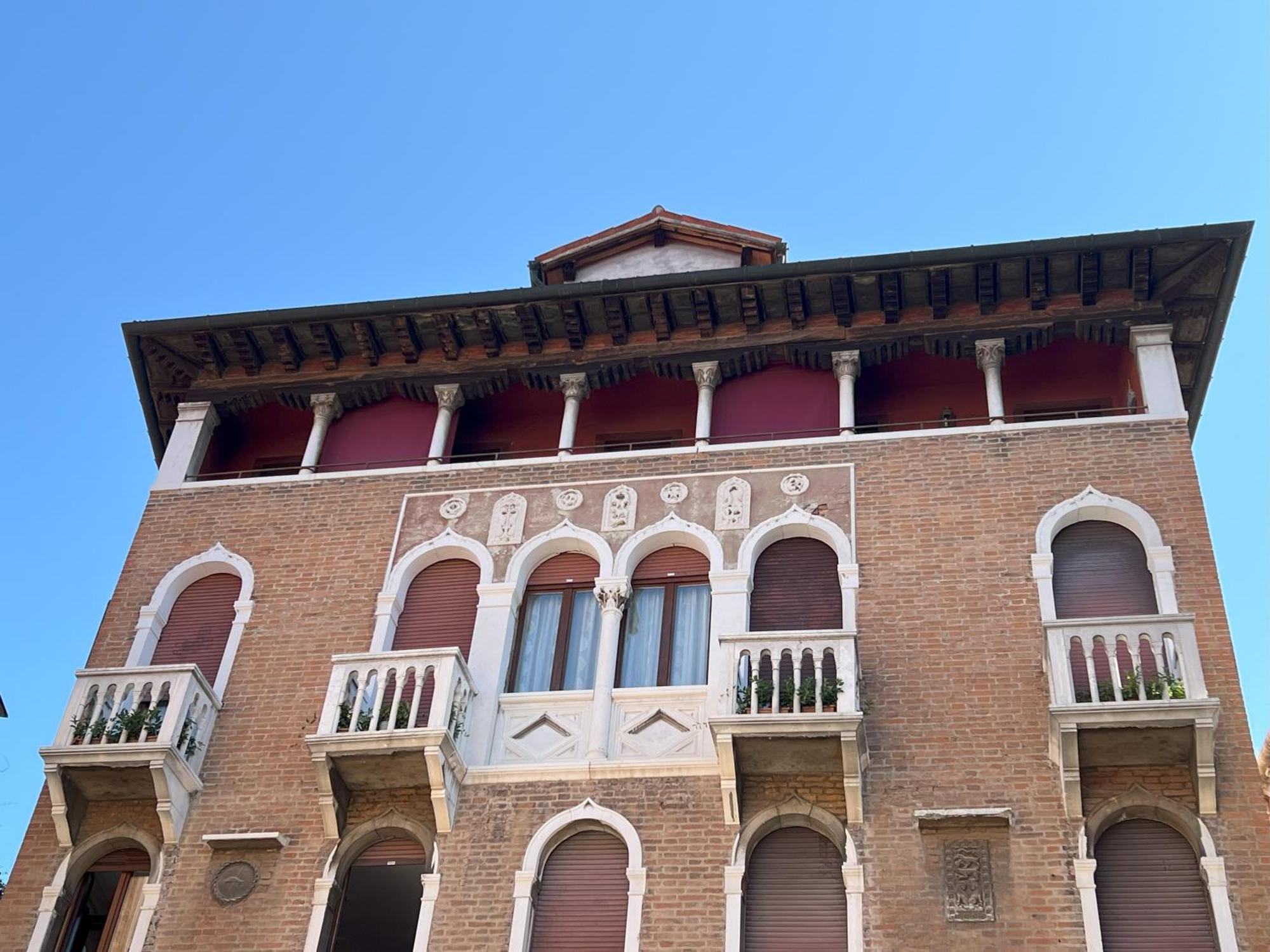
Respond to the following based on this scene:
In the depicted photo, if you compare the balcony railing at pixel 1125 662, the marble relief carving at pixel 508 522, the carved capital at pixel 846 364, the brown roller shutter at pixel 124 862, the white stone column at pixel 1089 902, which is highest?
the carved capital at pixel 846 364

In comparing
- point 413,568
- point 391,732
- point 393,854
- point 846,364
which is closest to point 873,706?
point 391,732

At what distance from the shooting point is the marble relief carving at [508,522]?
18.8m

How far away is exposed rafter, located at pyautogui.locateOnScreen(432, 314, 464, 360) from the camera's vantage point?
2094cm

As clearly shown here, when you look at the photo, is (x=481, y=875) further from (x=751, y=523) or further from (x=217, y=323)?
(x=217, y=323)

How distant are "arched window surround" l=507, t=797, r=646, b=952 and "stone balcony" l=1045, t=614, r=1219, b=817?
13.7 feet

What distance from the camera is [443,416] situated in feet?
67.7

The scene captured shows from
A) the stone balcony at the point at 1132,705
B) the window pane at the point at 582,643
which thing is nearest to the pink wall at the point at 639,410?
the window pane at the point at 582,643

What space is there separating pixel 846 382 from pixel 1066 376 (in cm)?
284

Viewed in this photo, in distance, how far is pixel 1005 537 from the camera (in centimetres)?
1755

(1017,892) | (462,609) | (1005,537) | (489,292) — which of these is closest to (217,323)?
(489,292)

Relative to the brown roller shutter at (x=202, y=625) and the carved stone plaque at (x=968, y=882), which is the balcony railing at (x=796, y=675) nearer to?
the carved stone plaque at (x=968, y=882)

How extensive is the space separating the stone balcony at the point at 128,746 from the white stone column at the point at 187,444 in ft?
13.6

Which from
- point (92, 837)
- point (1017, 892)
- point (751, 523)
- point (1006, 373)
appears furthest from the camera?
point (1006, 373)

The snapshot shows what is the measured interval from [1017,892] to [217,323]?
42.1 ft
